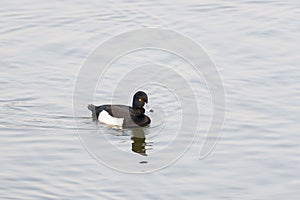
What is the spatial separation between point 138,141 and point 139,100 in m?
1.03

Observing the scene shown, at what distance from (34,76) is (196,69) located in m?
3.56

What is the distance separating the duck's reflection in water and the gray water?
13cm

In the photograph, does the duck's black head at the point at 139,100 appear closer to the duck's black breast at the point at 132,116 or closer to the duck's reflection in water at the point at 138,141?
the duck's black breast at the point at 132,116

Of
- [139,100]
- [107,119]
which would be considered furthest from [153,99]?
[107,119]

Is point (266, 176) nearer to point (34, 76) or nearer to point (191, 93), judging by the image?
point (191, 93)

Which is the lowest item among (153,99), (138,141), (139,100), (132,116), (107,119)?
(138,141)

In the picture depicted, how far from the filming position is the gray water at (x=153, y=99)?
40.9ft

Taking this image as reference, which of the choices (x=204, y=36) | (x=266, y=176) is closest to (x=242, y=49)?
(x=204, y=36)

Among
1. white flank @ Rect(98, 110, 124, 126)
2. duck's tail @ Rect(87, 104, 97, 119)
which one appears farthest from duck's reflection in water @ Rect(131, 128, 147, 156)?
duck's tail @ Rect(87, 104, 97, 119)

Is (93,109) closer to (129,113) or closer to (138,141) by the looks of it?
(129,113)

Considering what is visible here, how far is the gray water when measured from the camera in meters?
12.5

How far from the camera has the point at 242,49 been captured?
18.8 m

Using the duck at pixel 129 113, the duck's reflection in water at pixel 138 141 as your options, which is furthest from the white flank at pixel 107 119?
the duck's reflection in water at pixel 138 141

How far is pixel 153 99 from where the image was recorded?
54.5 feet
